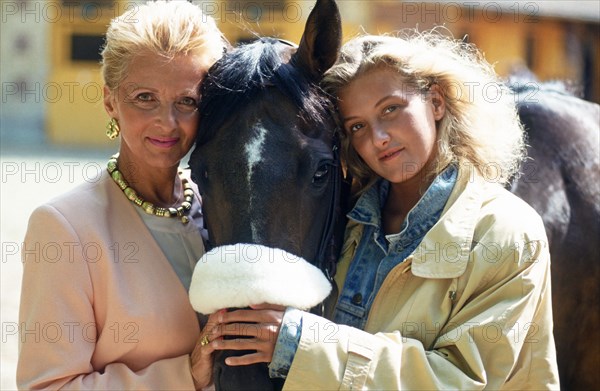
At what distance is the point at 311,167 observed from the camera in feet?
7.52

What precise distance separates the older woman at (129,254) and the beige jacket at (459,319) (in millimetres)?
435

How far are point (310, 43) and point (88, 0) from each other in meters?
16.2

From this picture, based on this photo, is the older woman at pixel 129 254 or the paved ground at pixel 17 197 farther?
the paved ground at pixel 17 197

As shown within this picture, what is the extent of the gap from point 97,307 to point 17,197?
9.23 meters

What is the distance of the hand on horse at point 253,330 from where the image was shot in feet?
6.73

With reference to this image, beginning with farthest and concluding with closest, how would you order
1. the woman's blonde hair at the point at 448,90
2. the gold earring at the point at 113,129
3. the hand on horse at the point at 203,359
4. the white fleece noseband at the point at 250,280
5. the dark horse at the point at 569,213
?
the dark horse at the point at 569,213, the gold earring at the point at 113,129, the woman's blonde hair at the point at 448,90, the hand on horse at the point at 203,359, the white fleece noseband at the point at 250,280

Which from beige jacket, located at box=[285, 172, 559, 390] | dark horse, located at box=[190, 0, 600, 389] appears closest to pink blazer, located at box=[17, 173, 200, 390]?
dark horse, located at box=[190, 0, 600, 389]

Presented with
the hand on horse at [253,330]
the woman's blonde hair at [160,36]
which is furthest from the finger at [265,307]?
the woman's blonde hair at [160,36]

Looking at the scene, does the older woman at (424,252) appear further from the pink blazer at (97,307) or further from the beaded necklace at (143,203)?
the beaded necklace at (143,203)

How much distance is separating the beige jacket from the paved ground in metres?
0.98

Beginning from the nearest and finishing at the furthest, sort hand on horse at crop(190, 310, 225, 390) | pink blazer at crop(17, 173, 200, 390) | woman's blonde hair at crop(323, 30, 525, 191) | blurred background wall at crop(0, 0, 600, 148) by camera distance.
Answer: hand on horse at crop(190, 310, 225, 390), pink blazer at crop(17, 173, 200, 390), woman's blonde hair at crop(323, 30, 525, 191), blurred background wall at crop(0, 0, 600, 148)

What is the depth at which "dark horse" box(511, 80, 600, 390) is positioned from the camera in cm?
346

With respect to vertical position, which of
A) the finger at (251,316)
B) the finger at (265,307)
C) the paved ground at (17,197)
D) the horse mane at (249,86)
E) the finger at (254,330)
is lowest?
the paved ground at (17,197)

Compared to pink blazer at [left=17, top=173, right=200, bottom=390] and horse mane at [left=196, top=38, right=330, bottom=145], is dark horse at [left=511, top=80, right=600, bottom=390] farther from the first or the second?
pink blazer at [left=17, top=173, right=200, bottom=390]
